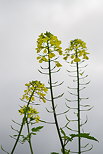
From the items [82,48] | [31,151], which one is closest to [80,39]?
[82,48]

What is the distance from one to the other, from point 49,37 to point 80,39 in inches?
65.9

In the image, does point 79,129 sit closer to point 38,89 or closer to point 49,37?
point 38,89

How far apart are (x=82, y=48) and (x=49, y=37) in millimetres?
1513

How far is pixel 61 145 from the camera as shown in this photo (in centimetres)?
390

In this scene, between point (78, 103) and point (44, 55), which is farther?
point (78, 103)

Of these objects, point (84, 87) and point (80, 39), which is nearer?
point (84, 87)

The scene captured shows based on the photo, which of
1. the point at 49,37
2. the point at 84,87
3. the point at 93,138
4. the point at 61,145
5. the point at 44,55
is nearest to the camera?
the point at 93,138

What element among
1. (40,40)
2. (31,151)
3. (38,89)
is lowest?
(31,151)

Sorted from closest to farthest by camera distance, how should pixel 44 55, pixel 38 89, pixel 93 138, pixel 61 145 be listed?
pixel 93 138, pixel 61 145, pixel 44 55, pixel 38 89

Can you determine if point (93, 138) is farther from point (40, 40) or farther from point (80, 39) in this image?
point (80, 39)

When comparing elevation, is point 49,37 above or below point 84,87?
above

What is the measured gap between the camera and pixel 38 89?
5133 millimetres

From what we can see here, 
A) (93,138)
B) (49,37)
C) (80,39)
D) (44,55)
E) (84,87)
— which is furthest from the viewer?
(80,39)

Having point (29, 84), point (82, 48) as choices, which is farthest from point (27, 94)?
point (82, 48)
